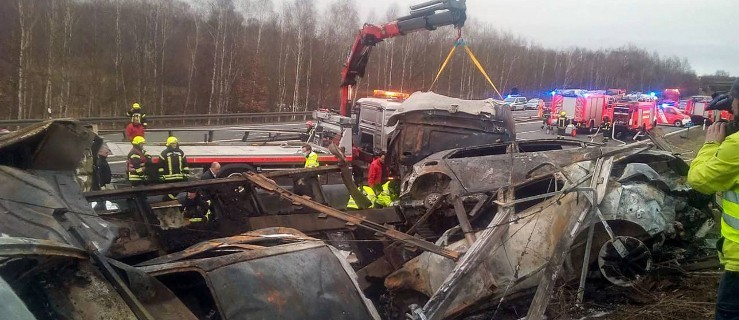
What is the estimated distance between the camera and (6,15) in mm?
22750

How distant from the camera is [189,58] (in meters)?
29.8

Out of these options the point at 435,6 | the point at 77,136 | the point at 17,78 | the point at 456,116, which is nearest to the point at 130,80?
the point at 17,78

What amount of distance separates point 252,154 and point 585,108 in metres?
20.8

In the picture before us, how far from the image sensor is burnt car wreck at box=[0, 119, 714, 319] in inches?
93.6

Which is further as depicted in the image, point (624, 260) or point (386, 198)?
point (386, 198)

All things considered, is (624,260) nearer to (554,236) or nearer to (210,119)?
(554,236)

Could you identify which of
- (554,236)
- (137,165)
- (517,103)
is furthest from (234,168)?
(517,103)

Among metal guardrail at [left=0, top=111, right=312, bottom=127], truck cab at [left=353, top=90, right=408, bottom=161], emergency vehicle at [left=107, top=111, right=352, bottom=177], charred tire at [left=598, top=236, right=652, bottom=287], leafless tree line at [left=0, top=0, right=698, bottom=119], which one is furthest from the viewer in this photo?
leafless tree line at [left=0, top=0, right=698, bottom=119]

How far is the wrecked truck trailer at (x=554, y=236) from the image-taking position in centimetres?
392

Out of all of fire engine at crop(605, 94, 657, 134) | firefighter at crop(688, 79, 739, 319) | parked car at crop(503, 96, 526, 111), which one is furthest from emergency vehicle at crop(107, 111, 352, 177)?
parked car at crop(503, 96, 526, 111)

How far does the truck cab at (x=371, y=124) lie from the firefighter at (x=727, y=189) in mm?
7928

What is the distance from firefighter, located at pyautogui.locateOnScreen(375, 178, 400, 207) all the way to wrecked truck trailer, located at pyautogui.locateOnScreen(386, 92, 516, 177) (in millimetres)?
771

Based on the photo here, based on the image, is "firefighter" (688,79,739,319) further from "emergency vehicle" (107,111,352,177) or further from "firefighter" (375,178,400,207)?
"emergency vehicle" (107,111,352,177)

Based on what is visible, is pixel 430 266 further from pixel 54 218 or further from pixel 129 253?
pixel 54 218
